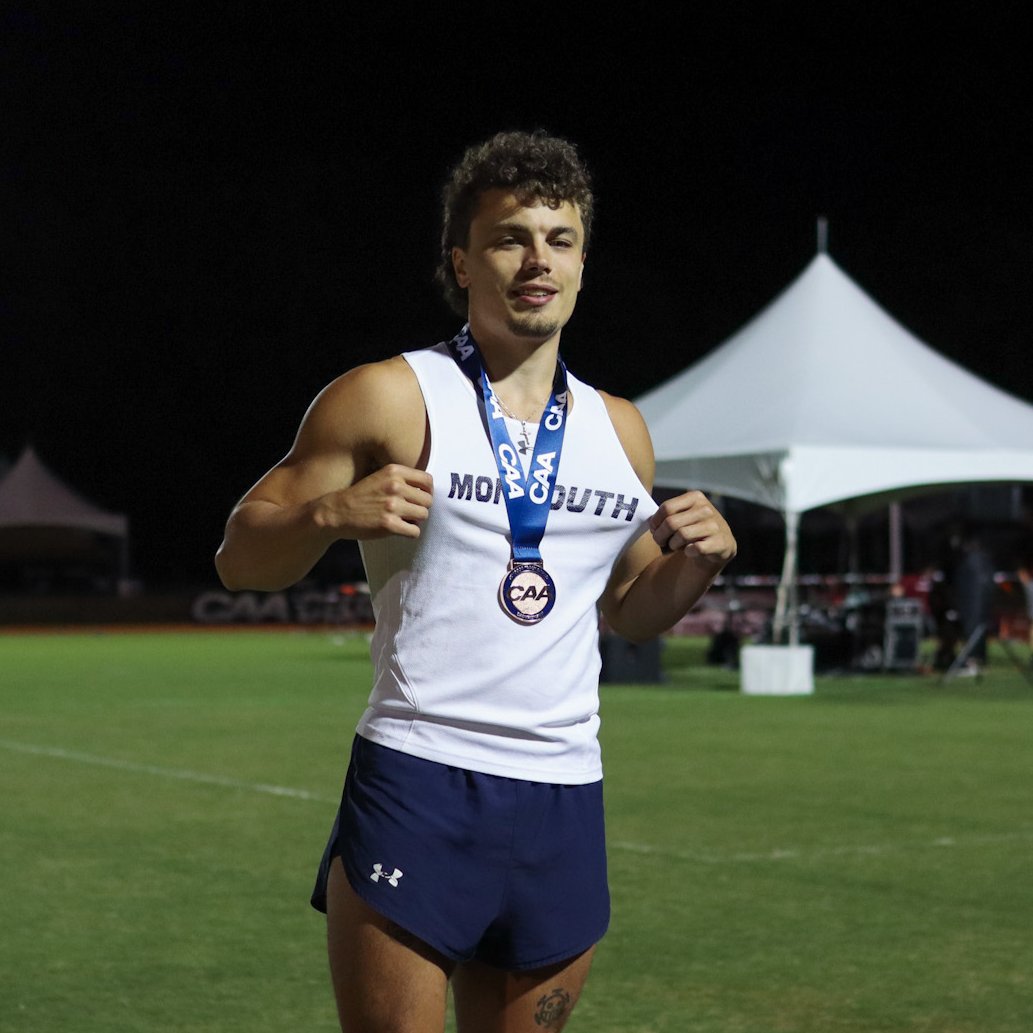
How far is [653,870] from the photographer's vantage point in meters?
8.75

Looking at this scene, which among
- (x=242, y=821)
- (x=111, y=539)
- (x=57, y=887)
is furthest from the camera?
(x=111, y=539)

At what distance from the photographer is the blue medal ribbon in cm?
343

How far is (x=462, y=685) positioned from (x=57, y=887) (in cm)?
539

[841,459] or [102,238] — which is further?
[102,238]

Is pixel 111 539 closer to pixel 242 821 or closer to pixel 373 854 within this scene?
pixel 242 821

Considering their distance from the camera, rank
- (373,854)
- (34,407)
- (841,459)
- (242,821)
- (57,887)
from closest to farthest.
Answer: (373,854), (57,887), (242,821), (841,459), (34,407)

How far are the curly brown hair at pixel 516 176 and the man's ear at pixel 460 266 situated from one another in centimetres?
1

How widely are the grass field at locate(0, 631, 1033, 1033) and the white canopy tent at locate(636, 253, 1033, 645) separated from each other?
313 centimetres

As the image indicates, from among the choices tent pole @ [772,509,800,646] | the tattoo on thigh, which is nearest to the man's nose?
the tattoo on thigh

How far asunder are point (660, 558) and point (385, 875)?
2.85ft

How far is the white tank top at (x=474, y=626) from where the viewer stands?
3.43 meters

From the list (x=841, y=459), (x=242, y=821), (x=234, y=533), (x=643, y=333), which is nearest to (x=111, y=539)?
(x=643, y=333)

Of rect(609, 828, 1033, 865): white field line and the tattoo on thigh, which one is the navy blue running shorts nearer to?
the tattoo on thigh

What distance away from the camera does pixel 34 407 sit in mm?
64625
